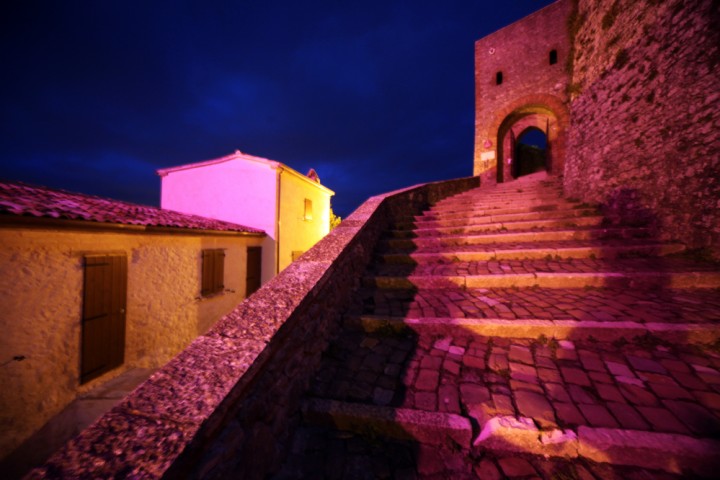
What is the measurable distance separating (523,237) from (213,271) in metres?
7.40

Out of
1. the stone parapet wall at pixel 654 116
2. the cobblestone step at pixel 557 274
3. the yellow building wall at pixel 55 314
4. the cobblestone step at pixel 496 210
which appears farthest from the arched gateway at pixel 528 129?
the yellow building wall at pixel 55 314

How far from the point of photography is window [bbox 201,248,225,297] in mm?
6734

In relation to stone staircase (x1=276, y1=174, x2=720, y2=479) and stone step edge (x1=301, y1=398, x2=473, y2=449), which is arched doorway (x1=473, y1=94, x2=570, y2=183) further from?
stone step edge (x1=301, y1=398, x2=473, y2=449)

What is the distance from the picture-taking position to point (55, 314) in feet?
12.3

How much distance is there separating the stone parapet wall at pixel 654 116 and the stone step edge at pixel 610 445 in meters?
3.21

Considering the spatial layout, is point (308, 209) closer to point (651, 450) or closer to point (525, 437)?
point (525, 437)

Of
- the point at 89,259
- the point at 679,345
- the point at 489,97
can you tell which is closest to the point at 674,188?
the point at 679,345

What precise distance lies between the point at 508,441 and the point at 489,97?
14.1 m

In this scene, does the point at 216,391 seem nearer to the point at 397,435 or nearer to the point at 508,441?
the point at 397,435

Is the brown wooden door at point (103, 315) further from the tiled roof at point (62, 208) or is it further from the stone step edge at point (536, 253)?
the stone step edge at point (536, 253)

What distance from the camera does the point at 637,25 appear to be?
169 inches

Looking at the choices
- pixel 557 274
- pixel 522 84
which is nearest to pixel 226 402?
pixel 557 274

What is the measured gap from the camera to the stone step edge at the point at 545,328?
198cm

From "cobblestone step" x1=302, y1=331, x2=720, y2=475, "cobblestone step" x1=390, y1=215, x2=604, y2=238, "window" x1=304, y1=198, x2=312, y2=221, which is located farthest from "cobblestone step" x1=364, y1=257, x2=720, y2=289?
"window" x1=304, y1=198, x2=312, y2=221
